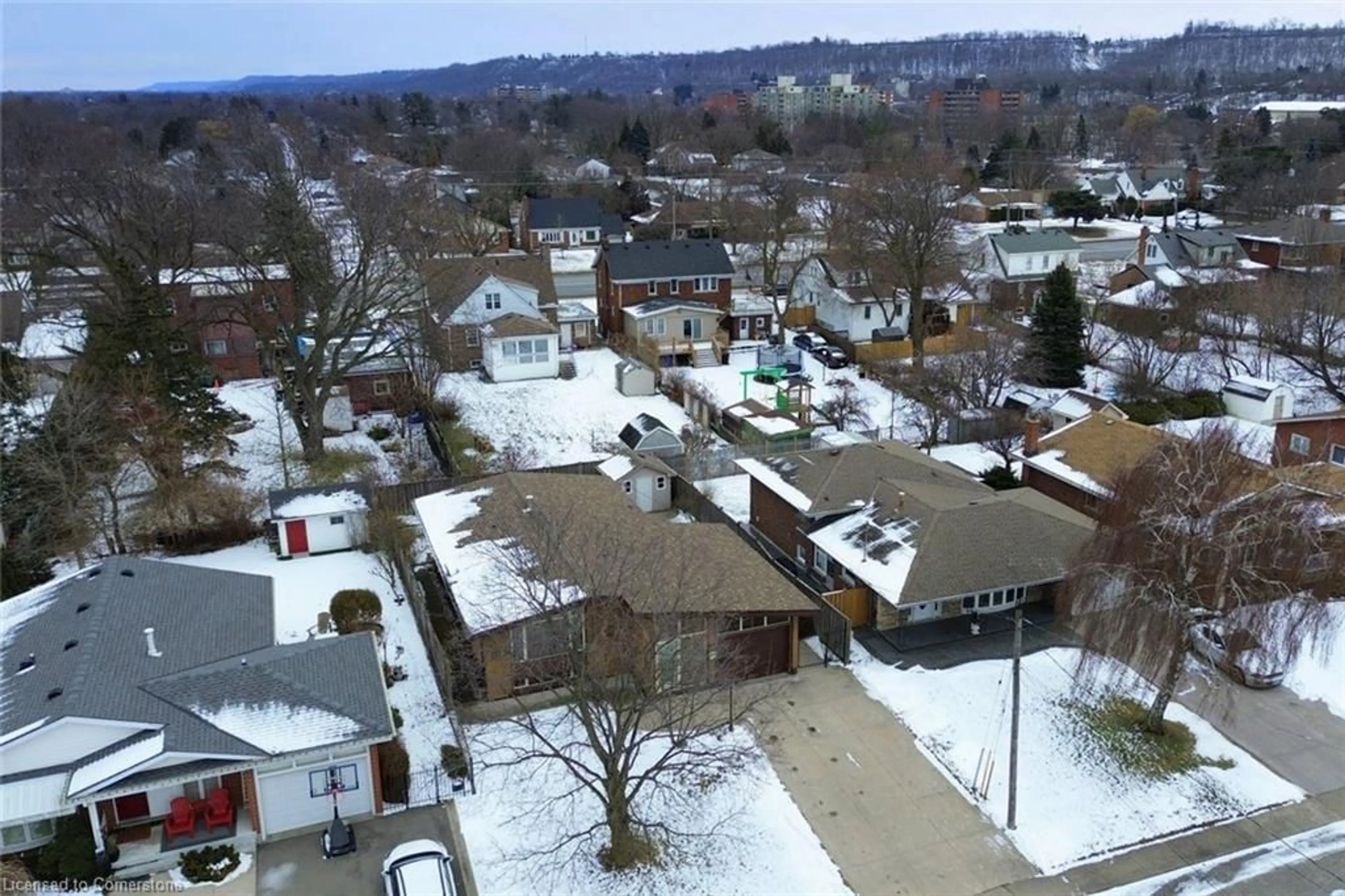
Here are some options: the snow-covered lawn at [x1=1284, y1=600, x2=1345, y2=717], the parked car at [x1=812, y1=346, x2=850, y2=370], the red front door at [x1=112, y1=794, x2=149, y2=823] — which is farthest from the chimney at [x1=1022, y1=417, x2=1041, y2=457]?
the red front door at [x1=112, y1=794, x2=149, y2=823]

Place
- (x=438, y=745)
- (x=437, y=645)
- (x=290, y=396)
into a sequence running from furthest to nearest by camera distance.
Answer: (x=290, y=396), (x=437, y=645), (x=438, y=745)

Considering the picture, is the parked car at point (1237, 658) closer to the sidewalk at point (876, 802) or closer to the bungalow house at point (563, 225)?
the sidewalk at point (876, 802)

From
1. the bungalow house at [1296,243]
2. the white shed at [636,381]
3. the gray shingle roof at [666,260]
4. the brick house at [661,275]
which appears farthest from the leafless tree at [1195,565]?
the bungalow house at [1296,243]

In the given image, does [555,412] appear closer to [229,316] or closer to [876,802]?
[229,316]

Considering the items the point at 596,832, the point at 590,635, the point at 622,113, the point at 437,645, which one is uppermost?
the point at 622,113

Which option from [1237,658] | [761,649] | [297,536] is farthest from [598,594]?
[1237,658]

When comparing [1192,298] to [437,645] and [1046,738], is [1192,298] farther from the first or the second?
[437,645]

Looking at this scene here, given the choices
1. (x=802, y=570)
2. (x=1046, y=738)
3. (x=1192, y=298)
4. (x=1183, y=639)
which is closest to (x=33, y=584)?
(x=802, y=570)

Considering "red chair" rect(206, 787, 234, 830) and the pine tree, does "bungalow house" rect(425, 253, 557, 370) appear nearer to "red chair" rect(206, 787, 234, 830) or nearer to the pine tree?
the pine tree
